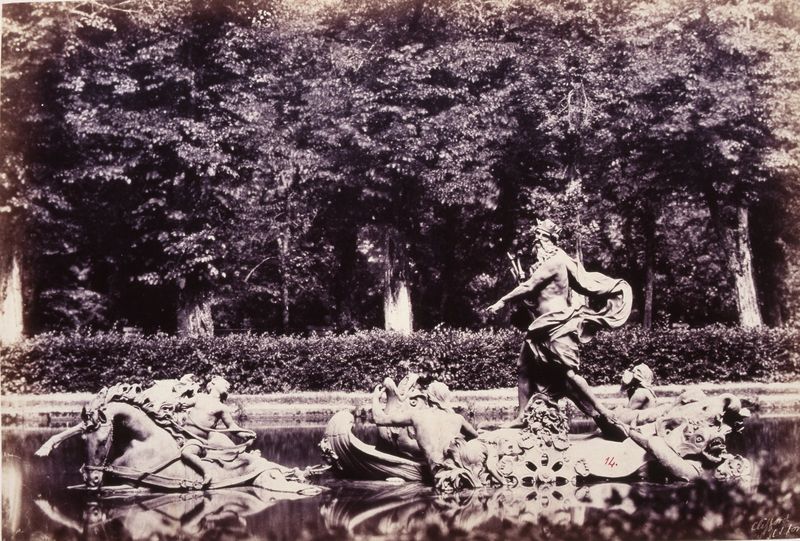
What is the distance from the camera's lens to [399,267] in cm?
2106

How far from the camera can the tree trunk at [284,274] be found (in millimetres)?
22656

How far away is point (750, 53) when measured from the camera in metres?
16.5

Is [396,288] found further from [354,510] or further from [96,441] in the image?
[354,510]

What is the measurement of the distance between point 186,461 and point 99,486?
846 millimetres

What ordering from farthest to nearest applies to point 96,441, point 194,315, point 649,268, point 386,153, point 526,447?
1. point 649,268
2. point 386,153
3. point 194,315
4. point 526,447
5. point 96,441

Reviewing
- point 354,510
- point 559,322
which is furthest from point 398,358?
point 354,510

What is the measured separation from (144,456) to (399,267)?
12.8 meters

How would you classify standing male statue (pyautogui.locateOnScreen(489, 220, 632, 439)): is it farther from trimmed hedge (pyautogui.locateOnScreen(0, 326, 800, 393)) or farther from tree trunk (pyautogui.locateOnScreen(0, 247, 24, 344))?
tree trunk (pyautogui.locateOnScreen(0, 247, 24, 344))

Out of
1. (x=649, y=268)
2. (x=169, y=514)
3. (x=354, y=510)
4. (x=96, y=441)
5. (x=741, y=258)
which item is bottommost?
(x=354, y=510)

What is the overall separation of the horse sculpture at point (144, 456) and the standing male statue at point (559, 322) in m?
2.63

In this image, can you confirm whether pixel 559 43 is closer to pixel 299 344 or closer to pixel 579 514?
pixel 299 344

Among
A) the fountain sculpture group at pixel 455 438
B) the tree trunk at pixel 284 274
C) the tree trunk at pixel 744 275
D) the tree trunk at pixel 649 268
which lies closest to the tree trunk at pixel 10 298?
the tree trunk at pixel 284 274

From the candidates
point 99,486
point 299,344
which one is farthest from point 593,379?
point 99,486

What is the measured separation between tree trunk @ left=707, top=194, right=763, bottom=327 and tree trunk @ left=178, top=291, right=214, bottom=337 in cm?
1146
